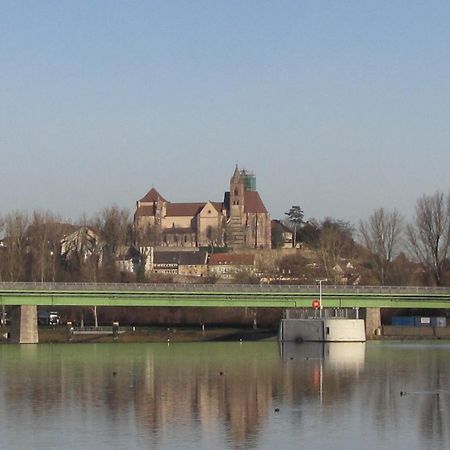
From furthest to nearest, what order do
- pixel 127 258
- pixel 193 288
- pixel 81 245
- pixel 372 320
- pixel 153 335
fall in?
pixel 127 258, pixel 81 245, pixel 153 335, pixel 372 320, pixel 193 288

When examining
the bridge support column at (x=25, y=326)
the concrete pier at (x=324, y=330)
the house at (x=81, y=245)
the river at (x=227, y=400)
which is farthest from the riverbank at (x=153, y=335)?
the house at (x=81, y=245)

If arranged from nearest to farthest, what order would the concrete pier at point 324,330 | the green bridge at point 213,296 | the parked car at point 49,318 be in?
the concrete pier at point 324,330 → the green bridge at point 213,296 → the parked car at point 49,318

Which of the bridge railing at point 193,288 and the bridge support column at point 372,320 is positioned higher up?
the bridge railing at point 193,288

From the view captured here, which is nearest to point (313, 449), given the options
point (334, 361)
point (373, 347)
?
point (334, 361)

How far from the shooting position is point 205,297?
4040 inches

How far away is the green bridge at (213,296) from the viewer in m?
100

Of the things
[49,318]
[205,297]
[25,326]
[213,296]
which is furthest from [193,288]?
[49,318]

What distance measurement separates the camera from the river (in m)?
41.1

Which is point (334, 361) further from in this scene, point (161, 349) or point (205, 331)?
point (205, 331)

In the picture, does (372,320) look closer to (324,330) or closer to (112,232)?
(324,330)

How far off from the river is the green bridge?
14.2m

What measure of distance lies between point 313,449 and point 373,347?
54.9 metres

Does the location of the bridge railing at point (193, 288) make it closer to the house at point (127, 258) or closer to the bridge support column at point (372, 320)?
the bridge support column at point (372, 320)

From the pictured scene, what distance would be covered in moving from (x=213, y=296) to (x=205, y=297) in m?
0.65
